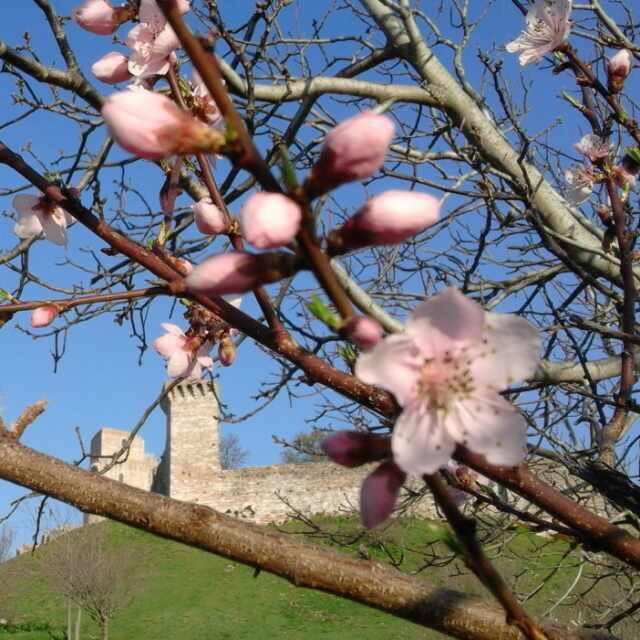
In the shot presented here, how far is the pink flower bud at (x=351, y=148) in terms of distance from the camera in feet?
2.15

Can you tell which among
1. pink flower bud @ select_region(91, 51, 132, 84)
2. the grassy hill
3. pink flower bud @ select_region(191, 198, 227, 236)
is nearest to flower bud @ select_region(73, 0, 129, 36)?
pink flower bud @ select_region(91, 51, 132, 84)

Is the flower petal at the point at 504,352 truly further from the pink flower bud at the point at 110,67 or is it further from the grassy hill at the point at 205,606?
the grassy hill at the point at 205,606

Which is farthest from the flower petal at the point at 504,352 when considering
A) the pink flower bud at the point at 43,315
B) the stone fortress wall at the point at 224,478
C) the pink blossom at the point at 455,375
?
the stone fortress wall at the point at 224,478

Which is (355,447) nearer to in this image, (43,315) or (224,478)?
(43,315)

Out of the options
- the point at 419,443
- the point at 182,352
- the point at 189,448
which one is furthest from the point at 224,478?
the point at 419,443

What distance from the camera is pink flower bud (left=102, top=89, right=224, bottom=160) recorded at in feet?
2.17

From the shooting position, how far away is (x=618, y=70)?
6.36ft

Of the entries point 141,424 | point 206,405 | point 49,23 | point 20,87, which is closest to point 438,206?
point 141,424

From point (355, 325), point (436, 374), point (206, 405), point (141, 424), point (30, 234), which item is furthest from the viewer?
point (206, 405)

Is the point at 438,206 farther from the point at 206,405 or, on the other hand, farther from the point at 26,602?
the point at 206,405

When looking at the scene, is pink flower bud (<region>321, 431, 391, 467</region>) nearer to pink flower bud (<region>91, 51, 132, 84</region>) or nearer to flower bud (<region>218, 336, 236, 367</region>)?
flower bud (<region>218, 336, 236, 367</region>)

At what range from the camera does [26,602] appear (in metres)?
23.9

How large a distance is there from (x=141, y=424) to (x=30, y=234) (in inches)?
63.2

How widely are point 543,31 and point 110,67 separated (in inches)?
55.6
